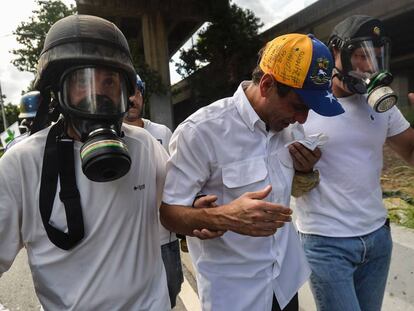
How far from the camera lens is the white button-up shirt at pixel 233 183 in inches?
69.5

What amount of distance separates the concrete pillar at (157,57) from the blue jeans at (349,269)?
15.3 meters

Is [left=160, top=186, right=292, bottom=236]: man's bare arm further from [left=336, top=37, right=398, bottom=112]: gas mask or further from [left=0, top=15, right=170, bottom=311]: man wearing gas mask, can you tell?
[left=336, top=37, right=398, bottom=112]: gas mask

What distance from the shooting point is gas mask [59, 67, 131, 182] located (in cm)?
135

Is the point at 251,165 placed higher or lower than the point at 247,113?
lower

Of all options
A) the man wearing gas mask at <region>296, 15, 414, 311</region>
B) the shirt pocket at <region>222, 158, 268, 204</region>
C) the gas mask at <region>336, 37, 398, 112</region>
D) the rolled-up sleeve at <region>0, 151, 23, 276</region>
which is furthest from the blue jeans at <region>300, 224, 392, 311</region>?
the rolled-up sleeve at <region>0, 151, 23, 276</region>

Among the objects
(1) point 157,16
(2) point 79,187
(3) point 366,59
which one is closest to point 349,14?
(1) point 157,16

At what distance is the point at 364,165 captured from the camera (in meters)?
2.14

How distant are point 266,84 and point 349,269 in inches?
43.4

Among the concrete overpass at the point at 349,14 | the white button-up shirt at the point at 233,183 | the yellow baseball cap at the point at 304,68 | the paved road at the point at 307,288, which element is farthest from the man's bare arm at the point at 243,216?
the concrete overpass at the point at 349,14

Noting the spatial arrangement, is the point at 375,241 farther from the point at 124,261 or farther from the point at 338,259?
the point at 124,261

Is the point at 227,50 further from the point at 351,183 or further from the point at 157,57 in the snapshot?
the point at 351,183

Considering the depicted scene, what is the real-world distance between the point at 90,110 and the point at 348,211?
1444 millimetres

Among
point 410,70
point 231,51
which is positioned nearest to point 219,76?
point 231,51

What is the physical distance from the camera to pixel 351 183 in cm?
212
